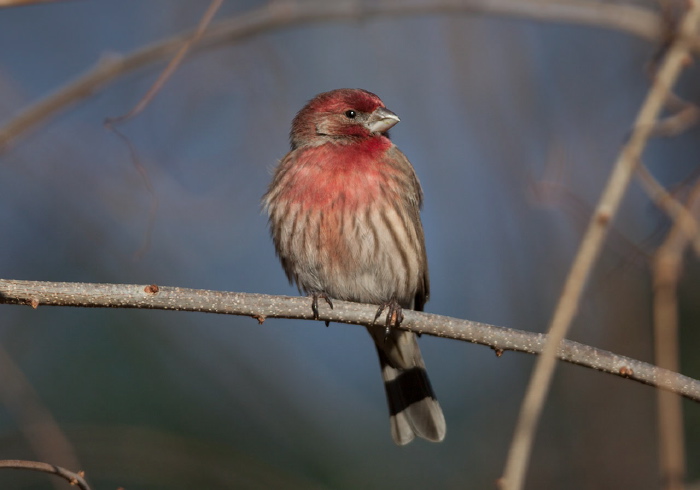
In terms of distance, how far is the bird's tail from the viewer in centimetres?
635

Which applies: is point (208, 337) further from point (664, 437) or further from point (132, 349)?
point (664, 437)

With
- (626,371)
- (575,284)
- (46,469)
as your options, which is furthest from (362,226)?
(575,284)

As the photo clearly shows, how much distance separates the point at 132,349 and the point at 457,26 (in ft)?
16.0

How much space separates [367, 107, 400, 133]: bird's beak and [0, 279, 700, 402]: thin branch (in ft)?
7.82

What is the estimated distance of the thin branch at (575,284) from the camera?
2.30 m

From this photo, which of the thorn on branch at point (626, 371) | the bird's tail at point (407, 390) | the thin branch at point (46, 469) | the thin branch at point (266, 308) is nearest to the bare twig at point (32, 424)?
the thin branch at point (266, 308)

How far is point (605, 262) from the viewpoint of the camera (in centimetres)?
835

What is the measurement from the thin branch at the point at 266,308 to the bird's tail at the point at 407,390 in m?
1.75

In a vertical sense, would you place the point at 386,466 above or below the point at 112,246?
below

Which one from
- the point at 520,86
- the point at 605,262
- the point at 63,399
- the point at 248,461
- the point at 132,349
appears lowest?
the point at 248,461

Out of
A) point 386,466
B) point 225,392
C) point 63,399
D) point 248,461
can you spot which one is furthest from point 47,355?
point 386,466

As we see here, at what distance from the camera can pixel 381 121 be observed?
6656mm

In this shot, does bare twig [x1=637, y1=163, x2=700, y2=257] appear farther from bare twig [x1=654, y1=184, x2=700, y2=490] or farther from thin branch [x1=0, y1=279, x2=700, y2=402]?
thin branch [x1=0, y1=279, x2=700, y2=402]

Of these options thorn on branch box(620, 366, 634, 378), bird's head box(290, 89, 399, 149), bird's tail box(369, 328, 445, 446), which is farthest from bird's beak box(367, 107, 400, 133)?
thorn on branch box(620, 366, 634, 378)
